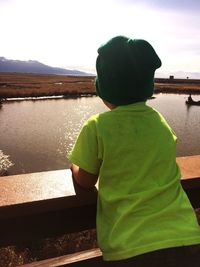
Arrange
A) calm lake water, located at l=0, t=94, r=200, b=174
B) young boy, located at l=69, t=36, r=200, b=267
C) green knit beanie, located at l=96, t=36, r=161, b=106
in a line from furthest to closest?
calm lake water, located at l=0, t=94, r=200, b=174 → green knit beanie, located at l=96, t=36, r=161, b=106 → young boy, located at l=69, t=36, r=200, b=267

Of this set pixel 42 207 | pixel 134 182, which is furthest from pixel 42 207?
pixel 134 182

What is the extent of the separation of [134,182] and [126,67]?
60cm

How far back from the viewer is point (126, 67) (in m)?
1.79

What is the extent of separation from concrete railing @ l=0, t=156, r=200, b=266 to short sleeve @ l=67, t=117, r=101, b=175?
0.15 metres

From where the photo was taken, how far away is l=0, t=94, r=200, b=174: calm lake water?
55.0ft

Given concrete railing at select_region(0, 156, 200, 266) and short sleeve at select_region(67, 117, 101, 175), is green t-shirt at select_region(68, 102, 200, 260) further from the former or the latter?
concrete railing at select_region(0, 156, 200, 266)

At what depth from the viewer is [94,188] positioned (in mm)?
1911

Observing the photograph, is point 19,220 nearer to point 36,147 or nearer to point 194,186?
point 194,186

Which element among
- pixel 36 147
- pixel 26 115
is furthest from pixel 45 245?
pixel 26 115

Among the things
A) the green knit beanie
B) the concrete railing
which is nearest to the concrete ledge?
the concrete railing

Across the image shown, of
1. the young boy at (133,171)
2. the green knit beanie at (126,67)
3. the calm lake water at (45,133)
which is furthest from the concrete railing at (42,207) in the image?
the calm lake water at (45,133)

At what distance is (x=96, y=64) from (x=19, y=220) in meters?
0.94

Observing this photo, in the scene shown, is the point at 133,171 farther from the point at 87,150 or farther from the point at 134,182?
the point at 87,150

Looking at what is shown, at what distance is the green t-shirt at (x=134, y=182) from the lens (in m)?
1.64
